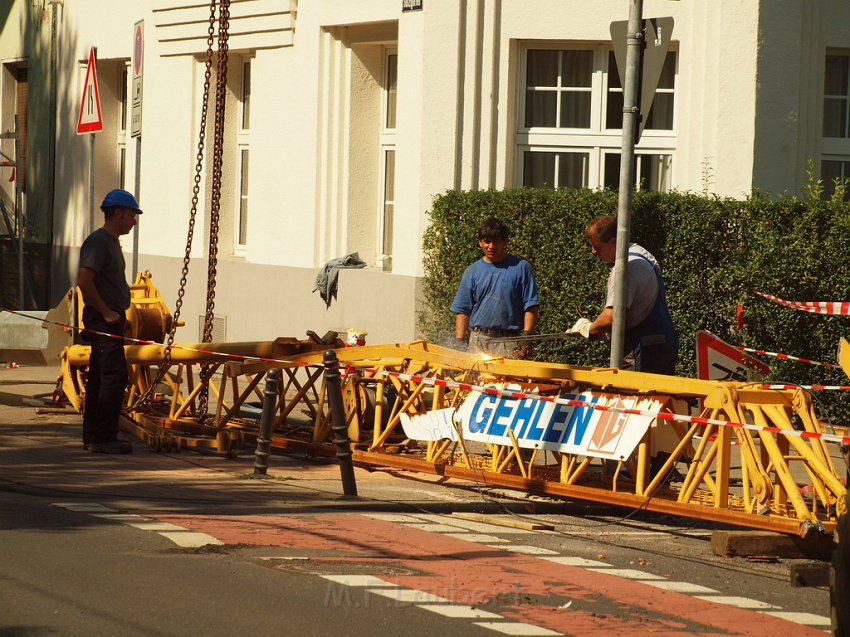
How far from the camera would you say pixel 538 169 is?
15562 mm

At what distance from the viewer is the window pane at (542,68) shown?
1547 cm

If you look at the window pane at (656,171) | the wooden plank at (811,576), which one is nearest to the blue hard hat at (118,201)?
the window pane at (656,171)

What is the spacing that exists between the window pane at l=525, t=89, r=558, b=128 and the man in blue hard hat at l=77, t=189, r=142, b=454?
5.24 metres

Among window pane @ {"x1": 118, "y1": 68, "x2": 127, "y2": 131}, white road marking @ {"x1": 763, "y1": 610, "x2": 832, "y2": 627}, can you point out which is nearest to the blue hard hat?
white road marking @ {"x1": 763, "y1": 610, "x2": 832, "y2": 627}

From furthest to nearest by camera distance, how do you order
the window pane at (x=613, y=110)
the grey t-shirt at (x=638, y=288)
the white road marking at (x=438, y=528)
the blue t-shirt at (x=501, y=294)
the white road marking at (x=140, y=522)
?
the window pane at (x=613, y=110), the blue t-shirt at (x=501, y=294), the grey t-shirt at (x=638, y=288), the white road marking at (x=438, y=528), the white road marking at (x=140, y=522)

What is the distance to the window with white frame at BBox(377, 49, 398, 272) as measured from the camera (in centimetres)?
1689

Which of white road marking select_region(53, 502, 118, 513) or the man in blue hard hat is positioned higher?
the man in blue hard hat

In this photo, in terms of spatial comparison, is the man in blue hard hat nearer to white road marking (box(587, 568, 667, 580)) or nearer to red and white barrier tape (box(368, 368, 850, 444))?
red and white barrier tape (box(368, 368, 850, 444))

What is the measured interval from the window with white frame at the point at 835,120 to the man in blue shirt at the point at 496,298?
452 cm

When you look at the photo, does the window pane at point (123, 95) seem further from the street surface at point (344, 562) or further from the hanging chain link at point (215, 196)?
the street surface at point (344, 562)

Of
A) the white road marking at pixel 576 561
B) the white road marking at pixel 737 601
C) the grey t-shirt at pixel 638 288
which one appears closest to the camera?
the white road marking at pixel 737 601

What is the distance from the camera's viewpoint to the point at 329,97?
55.3 ft

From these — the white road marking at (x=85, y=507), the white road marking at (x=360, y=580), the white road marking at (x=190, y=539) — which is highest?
the white road marking at (x=85, y=507)

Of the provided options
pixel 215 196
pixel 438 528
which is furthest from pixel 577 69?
pixel 438 528
